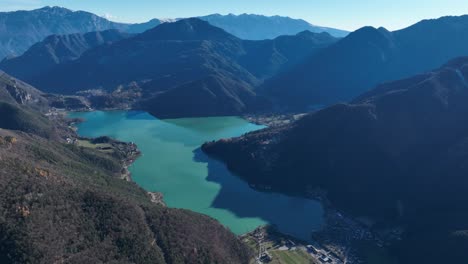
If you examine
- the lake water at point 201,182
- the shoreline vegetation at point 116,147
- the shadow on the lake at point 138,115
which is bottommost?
the shadow on the lake at point 138,115

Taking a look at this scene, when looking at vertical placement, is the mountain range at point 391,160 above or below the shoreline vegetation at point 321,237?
above

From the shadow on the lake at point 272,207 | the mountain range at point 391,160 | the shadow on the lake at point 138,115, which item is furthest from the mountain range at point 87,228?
the shadow on the lake at point 138,115

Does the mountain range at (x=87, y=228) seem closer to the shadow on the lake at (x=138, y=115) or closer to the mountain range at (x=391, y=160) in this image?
the mountain range at (x=391, y=160)

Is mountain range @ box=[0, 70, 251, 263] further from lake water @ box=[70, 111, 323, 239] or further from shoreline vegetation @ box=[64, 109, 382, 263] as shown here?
lake water @ box=[70, 111, 323, 239]

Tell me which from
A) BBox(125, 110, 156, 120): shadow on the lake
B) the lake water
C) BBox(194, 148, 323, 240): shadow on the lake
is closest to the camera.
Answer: BBox(194, 148, 323, 240): shadow on the lake

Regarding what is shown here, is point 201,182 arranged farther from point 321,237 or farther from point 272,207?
point 321,237

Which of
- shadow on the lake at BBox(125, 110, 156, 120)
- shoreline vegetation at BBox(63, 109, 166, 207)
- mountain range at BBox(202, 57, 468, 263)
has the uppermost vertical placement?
mountain range at BBox(202, 57, 468, 263)

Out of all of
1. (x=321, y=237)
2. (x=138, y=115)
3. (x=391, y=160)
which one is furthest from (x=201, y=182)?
(x=138, y=115)

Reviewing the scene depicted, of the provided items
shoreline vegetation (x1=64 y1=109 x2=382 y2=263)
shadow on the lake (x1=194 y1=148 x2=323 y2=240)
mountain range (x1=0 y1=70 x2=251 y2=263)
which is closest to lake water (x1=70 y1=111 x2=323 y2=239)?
shadow on the lake (x1=194 y1=148 x2=323 y2=240)
